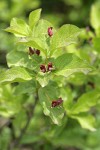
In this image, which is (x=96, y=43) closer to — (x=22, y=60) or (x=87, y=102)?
(x=87, y=102)

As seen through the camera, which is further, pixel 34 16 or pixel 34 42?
pixel 34 16

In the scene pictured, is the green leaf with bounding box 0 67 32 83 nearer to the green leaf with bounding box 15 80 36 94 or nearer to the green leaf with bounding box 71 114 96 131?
the green leaf with bounding box 15 80 36 94

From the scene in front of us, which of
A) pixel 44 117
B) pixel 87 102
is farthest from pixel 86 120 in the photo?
pixel 44 117

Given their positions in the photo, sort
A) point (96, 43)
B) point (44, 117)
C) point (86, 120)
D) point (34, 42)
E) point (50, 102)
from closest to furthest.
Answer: point (34, 42)
point (50, 102)
point (96, 43)
point (86, 120)
point (44, 117)

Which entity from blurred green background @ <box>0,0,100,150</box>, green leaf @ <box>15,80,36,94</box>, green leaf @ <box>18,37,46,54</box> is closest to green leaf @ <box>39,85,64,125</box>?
green leaf @ <box>15,80,36,94</box>

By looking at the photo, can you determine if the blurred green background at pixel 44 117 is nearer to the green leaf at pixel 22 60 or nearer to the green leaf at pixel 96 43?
the green leaf at pixel 22 60

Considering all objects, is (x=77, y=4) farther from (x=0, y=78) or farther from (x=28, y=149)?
(x=0, y=78)
